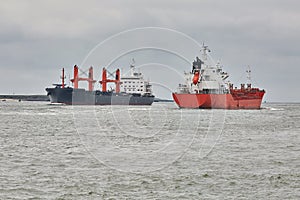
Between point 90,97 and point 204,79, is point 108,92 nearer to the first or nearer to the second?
point 90,97

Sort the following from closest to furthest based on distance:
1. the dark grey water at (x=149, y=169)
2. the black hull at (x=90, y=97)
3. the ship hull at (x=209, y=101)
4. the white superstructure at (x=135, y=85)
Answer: the dark grey water at (x=149, y=169)
the ship hull at (x=209, y=101)
the black hull at (x=90, y=97)
the white superstructure at (x=135, y=85)

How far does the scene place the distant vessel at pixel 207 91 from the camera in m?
89.5

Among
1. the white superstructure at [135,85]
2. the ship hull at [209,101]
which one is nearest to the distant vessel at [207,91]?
the ship hull at [209,101]

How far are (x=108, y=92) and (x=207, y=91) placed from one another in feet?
188

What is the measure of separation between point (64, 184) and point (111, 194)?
2061 mm

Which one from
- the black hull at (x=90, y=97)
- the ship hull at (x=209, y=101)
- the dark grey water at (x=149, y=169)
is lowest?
the dark grey water at (x=149, y=169)

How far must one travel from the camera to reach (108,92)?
A: 143 metres

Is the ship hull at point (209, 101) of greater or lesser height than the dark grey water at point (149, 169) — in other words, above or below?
above

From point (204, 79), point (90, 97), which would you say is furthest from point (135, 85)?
point (204, 79)

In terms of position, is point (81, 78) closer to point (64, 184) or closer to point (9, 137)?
point (9, 137)

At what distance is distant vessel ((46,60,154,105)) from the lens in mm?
132750

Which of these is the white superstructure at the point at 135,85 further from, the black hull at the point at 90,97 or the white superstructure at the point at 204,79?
the white superstructure at the point at 204,79

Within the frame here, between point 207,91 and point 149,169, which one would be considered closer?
point 149,169

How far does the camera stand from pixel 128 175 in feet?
62.9
